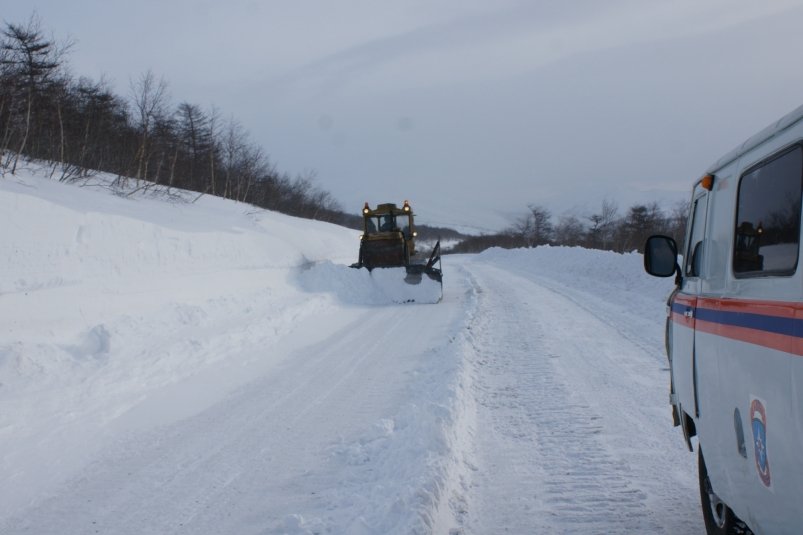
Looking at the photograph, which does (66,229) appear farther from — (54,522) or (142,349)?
(54,522)

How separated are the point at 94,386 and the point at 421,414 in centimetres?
432

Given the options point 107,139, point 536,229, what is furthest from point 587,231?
point 107,139

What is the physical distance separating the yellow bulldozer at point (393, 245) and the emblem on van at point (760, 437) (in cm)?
1559

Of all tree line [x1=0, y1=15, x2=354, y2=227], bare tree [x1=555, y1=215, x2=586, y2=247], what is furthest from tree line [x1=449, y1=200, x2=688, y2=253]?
tree line [x1=0, y1=15, x2=354, y2=227]

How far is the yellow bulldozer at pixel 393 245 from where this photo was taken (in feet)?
60.6

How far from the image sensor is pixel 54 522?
450 cm

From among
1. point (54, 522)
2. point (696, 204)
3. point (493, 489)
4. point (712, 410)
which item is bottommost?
point (54, 522)

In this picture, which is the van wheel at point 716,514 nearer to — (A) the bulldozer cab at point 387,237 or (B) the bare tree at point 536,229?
(A) the bulldozer cab at point 387,237

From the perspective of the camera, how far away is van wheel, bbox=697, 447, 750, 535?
3391mm

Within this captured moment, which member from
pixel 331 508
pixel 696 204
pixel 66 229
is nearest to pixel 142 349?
pixel 66 229

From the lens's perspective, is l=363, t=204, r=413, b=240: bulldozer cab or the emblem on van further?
l=363, t=204, r=413, b=240: bulldozer cab

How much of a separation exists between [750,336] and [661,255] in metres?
1.99

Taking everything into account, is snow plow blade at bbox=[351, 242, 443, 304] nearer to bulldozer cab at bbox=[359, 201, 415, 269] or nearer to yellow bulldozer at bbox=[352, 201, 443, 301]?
yellow bulldozer at bbox=[352, 201, 443, 301]

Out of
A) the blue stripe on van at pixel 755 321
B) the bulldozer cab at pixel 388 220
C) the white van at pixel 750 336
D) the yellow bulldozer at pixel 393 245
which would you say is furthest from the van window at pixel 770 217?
the bulldozer cab at pixel 388 220
